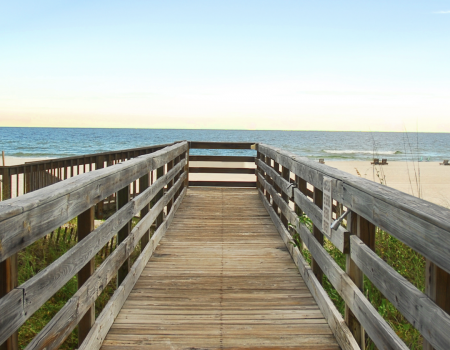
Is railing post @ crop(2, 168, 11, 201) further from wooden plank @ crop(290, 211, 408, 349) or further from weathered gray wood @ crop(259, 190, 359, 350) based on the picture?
wooden plank @ crop(290, 211, 408, 349)

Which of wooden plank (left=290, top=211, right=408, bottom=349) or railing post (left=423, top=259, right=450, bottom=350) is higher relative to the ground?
railing post (left=423, top=259, right=450, bottom=350)

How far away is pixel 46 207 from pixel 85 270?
0.86m

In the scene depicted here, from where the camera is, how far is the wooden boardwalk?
2922 millimetres

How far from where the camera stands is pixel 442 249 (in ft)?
4.82

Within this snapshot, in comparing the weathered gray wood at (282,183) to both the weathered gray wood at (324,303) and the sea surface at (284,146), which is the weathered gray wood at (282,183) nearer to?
the weathered gray wood at (324,303)

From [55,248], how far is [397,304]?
5402mm

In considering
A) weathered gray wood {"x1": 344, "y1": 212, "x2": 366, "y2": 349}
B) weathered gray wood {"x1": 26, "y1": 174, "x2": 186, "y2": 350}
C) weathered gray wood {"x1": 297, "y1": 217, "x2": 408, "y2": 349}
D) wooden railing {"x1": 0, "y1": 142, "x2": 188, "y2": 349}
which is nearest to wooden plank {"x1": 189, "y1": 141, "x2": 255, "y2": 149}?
wooden railing {"x1": 0, "y1": 142, "x2": 188, "y2": 349}

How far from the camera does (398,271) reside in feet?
14.7

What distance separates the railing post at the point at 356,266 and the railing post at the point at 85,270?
1.65 m

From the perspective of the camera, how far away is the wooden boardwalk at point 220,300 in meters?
2.92

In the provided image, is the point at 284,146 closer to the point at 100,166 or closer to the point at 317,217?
the point at 100,166

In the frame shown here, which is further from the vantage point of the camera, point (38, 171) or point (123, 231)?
point (38, 171)

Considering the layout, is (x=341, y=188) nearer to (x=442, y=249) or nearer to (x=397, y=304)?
(x=397, y=304)

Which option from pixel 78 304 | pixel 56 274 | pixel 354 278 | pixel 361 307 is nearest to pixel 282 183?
pixel 354 278
